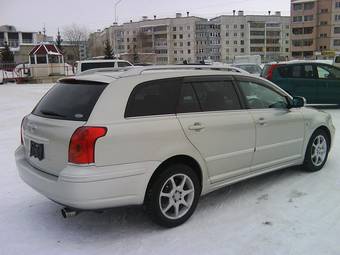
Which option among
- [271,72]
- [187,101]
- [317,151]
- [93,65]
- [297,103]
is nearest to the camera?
[187,101]

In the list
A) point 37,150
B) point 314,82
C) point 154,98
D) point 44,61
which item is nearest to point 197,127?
point 154,98

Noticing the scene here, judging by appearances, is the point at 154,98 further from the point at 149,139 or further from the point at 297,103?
the point at 297,103

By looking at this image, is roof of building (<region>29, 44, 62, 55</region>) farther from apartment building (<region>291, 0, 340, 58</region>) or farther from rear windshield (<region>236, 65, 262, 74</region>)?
apartment building (<region>291, 0, 340, 58</region>)

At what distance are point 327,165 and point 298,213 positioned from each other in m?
2.11

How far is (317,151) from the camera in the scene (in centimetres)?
556

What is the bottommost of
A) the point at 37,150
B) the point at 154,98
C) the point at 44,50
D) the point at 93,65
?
the point at 37,150

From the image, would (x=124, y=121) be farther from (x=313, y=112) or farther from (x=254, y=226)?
(x=313, y=112)

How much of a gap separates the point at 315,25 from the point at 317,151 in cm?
9280

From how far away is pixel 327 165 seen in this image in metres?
5.86

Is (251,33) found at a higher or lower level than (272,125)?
higher

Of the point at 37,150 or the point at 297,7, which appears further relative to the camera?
the point at 297,7

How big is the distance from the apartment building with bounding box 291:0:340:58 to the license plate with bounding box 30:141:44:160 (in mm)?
92220

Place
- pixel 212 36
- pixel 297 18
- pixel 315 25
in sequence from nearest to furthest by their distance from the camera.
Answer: pixel 315 25, pixel 297 18, pixel 212 36

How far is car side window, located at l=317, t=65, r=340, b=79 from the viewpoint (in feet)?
39.5
